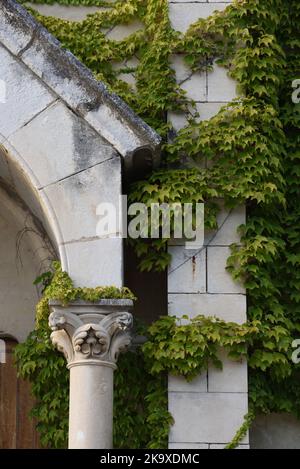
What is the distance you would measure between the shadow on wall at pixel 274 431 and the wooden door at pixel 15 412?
6.48 ft

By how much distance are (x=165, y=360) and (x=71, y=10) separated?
341 cm

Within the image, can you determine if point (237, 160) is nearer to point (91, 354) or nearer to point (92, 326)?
point (92, 326)

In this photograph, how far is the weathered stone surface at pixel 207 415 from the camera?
9.53m

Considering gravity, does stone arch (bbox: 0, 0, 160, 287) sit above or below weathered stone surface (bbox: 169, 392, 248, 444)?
above

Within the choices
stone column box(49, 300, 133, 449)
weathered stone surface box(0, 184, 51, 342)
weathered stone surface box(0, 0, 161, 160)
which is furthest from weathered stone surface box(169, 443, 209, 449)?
weathered stone surface box(0, 0, 161, 160)

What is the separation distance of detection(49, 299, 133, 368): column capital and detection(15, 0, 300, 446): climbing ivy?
1.37 feet

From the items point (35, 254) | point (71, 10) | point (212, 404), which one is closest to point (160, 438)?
point (212, 404)

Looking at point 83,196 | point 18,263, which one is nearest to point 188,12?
point 83,196

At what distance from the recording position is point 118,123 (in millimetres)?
9836

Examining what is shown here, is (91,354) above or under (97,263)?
under

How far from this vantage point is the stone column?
9.24 m

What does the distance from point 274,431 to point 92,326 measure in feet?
6.40

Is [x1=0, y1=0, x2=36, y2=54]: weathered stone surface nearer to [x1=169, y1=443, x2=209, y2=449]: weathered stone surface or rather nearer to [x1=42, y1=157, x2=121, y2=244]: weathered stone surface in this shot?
[x1=42, y1=157, x2=121, y2=244]: weathered stone surface

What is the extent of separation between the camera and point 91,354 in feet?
30.8
